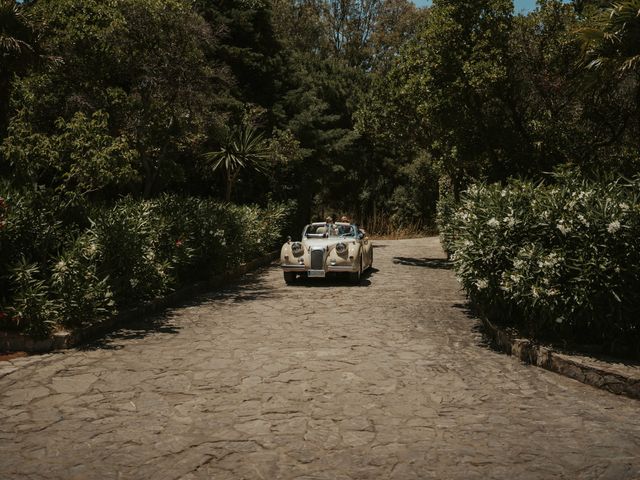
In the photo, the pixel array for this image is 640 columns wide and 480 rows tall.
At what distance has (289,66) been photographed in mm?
29922

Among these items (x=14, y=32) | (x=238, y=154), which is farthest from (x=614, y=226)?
(x=238, y=154)

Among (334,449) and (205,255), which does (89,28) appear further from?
(334,449)

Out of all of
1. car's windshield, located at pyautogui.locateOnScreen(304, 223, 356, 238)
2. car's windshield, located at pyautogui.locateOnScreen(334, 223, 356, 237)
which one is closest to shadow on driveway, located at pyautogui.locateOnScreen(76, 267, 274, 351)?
car's windshield, located at pyautogui.locateOnScreen(304, 223, 356, 238)

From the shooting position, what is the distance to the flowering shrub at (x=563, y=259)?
6613 millimetres

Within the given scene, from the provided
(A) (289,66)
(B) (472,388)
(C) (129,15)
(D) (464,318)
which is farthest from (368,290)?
(A) (289,66)

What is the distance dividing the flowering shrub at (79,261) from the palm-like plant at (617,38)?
8.13m

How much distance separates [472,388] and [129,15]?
1228 centimetres

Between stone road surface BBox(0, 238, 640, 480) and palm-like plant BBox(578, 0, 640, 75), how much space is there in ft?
16.2

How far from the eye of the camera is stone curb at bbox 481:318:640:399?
19.6ft

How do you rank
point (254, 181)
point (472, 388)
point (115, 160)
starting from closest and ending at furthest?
1. point (472, 388)
2. point (115, 160)
3. point (254, 181)

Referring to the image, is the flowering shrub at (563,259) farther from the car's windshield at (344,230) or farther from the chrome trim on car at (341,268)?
the car's windshield at (344,230)

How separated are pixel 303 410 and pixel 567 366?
10.2 feet

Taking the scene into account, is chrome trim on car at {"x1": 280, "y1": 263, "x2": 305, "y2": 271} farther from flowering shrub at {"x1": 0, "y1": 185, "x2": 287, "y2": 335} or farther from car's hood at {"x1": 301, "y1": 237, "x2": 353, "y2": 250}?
flowering shrub at {"x1": 0, "y1": 185, "x2": 287, "y2": 335}

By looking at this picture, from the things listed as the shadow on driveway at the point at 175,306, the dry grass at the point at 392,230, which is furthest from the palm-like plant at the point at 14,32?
the dry grass at the point at 392,230
